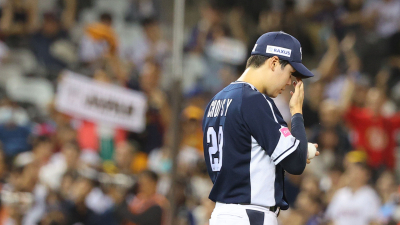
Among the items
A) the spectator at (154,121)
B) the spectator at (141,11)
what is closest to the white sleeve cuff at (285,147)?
the spectator at (154,121)

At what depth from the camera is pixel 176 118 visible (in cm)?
723

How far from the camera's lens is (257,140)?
3.47 metres

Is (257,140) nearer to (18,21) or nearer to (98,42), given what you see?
(98,42)

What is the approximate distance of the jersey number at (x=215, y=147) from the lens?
3.60 m

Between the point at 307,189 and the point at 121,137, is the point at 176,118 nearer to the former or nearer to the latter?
the point at 307,189

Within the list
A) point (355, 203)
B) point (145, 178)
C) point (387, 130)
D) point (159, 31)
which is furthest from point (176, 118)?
point (159, 31)

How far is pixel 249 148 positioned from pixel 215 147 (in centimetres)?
23

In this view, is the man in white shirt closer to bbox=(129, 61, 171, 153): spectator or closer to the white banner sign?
the white banner sign

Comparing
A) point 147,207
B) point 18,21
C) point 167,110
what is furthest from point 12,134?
point 147,207

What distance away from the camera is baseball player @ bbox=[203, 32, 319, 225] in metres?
3.42

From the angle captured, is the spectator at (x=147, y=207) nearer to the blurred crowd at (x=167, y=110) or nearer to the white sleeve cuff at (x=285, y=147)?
the blurred crowd at (x=167, y=110)

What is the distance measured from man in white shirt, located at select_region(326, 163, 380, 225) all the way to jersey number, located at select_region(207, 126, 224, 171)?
4439 mm

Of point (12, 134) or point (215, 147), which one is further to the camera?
point (12, 134)

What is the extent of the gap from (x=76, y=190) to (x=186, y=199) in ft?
4.94
